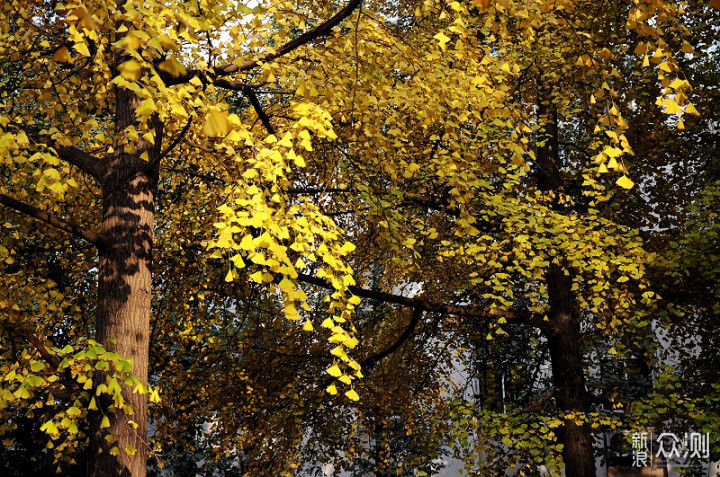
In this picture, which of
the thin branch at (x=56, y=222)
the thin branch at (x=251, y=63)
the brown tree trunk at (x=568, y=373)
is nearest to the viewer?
the thin branch at (x=56, y=222)

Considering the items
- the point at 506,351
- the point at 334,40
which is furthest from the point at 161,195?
the point at 506,351

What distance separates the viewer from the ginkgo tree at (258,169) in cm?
455

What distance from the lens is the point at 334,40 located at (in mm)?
7059

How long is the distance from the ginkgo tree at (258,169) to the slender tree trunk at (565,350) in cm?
4

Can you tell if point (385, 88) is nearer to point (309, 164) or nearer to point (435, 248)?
point (309, 164)

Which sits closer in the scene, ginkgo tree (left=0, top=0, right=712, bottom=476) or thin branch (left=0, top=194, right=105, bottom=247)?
ginkgo tree (left=0, top=0, right=712, bottom=476)

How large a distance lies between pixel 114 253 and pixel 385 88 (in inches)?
121

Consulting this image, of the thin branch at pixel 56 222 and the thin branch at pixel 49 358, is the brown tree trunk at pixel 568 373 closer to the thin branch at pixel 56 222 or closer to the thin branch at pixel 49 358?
the thin branch at pixel 49 358

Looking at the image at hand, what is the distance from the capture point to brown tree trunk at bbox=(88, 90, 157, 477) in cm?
543

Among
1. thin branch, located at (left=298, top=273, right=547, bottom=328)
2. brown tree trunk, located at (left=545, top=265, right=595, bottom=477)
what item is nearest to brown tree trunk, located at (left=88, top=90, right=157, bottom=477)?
thin branch, located at (left=298, top=273, right=547, bottom=328)

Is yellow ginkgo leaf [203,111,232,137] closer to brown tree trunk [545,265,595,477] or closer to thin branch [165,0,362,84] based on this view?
thin branch [165,0,362,84]

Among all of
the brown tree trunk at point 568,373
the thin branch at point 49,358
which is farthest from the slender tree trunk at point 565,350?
the thin branch at point 49,358

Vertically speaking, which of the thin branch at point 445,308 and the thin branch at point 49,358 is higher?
the thin branch at point 445,308

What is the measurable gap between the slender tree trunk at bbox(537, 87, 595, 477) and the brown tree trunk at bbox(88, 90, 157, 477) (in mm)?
6495
